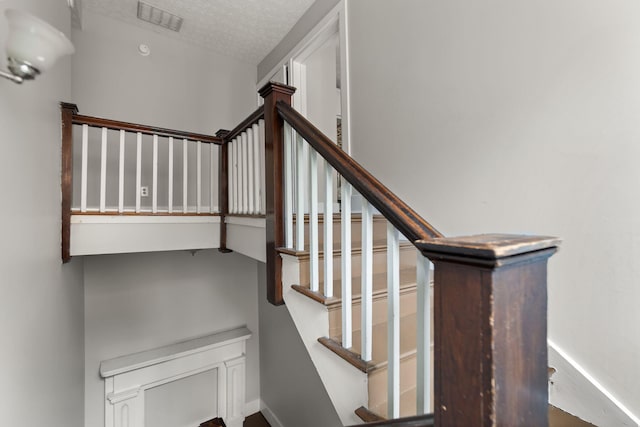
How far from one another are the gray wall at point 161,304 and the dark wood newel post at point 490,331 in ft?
11.3

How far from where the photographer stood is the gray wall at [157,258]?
2.91m

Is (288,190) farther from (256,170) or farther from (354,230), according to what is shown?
(354,230)

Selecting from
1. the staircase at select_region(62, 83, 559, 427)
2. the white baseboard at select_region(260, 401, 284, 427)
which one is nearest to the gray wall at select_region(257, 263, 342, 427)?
the white baseboard at select_region(260, 401, 284, 427)

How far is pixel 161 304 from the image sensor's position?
10.9ft

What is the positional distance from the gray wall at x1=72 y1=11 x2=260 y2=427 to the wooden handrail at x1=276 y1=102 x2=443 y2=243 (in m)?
2.49

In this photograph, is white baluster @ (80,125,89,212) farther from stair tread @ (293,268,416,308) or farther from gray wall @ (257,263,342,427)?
gray wall @ (257,263,342,427)

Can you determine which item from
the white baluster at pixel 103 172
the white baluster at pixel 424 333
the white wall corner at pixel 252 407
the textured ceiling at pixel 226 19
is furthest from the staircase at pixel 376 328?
the white wall corner at pixel 252 407

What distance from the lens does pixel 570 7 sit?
47.4 inches

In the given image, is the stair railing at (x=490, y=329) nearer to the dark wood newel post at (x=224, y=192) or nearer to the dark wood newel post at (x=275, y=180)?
the dark wood newel post at (x=275, y=180)

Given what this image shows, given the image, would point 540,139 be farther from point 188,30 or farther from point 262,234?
point 188,30

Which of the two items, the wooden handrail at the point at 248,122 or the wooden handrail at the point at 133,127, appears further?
the wooden handrail at the point at 133,127

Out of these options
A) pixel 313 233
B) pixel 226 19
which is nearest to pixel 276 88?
pixel 313 233

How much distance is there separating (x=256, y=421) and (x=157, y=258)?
2.43 m

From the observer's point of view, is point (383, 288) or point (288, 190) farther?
point (288, 190)
